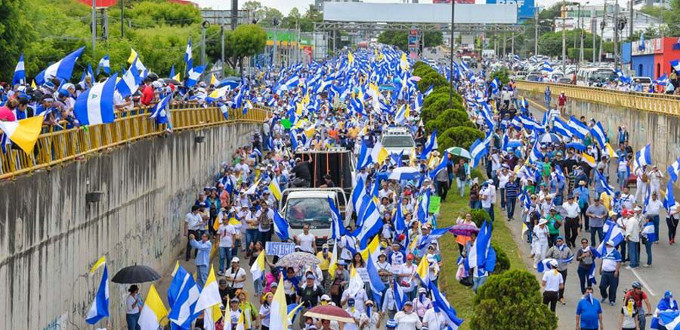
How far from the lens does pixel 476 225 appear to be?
85.1ft

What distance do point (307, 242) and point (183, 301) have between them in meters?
7.17

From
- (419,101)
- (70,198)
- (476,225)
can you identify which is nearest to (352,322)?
(70,198)

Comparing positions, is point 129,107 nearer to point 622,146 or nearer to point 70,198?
point 70,198

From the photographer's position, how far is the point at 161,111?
28.2 metres

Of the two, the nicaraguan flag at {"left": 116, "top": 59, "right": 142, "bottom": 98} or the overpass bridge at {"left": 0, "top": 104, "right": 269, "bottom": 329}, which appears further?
the nicaraguan flag at {"left": 116, "top": 59, "right": 142, "bottom": 98}

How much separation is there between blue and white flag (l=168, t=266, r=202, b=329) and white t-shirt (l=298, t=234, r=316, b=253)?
6.74m

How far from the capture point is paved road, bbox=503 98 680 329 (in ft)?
73.6

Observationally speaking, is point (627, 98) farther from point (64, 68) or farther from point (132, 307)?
point (64, 68)

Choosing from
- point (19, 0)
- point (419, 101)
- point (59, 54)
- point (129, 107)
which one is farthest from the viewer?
point (419, 101)

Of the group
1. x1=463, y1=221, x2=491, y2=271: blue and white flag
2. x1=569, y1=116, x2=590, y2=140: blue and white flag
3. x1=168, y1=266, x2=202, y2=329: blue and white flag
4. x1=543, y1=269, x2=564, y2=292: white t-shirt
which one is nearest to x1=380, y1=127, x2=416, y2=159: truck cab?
x1=569, y1=116, x2=590, y2=140: blue and white flag

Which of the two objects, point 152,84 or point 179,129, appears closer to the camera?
point 152,84

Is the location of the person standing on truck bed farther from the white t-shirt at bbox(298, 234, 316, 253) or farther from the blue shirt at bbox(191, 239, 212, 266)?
the white t-shirt at bbox(298, 234, 316, 253)

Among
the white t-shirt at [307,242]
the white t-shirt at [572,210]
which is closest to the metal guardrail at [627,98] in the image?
the white t-shirt at [572,210]

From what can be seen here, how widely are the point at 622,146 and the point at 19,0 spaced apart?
57.2 feet
